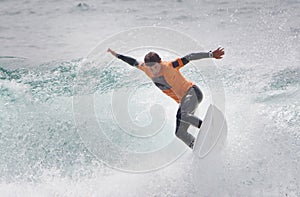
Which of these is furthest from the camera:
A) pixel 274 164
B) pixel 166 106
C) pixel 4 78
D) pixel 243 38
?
pixel 243 38

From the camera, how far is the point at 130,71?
9289 mm

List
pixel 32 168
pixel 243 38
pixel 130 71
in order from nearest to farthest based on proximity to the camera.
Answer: pixel 32 168
pixel 130 71
pixel 243 38

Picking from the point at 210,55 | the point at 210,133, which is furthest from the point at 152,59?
the point at 210,133

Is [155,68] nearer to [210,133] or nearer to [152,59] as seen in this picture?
[152,59]

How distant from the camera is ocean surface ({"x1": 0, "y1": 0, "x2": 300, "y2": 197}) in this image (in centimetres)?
579

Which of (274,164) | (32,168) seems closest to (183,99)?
(274,164)

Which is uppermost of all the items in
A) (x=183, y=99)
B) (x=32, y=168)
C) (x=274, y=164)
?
(x=183, y=99)

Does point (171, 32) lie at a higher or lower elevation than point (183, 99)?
lower

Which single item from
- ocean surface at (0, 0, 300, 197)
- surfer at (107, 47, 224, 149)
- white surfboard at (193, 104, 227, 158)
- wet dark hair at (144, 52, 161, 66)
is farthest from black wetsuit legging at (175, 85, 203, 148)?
wet dark hair at (144, 52, 161, 66)

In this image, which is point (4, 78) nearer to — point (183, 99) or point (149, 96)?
point (149, 96)

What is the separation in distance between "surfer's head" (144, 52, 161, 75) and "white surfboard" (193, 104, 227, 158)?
99 cm

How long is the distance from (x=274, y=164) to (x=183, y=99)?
5.16 ft

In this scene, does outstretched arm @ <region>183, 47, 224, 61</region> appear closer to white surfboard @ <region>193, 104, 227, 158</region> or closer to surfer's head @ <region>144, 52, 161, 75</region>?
surfer's head @ <region>144, 52, 161, 75</region>

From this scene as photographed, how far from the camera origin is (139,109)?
25.6ft
